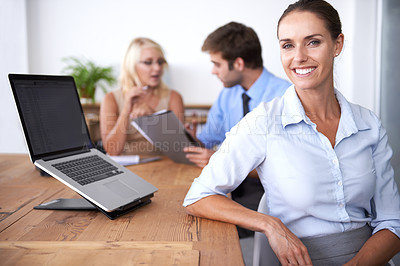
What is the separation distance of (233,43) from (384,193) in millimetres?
1277

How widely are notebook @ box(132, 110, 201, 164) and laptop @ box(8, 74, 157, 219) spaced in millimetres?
425

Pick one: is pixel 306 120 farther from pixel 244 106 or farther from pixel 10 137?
pixel 10 137

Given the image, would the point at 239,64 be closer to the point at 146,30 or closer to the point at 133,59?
the point at 133,59

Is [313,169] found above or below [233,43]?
below

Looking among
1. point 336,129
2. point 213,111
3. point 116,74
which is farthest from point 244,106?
point 116,74

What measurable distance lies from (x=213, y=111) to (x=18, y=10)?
285 centimetres

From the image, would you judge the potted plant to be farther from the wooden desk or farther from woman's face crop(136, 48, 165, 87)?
the wooden desk

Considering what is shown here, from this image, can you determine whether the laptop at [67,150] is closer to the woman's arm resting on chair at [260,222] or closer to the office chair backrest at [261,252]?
the woman's arm resting on chair at [260,222]

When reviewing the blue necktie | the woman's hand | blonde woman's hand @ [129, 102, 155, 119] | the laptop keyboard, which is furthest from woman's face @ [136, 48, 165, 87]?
the woman's hand

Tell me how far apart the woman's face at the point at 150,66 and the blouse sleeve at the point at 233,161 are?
1585 millimetres

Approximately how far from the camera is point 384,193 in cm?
117

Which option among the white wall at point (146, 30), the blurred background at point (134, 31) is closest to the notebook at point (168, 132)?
the blurred background at point (134, 31)

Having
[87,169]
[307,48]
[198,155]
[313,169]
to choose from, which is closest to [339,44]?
[307,48]

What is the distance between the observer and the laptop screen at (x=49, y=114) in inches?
44.4
